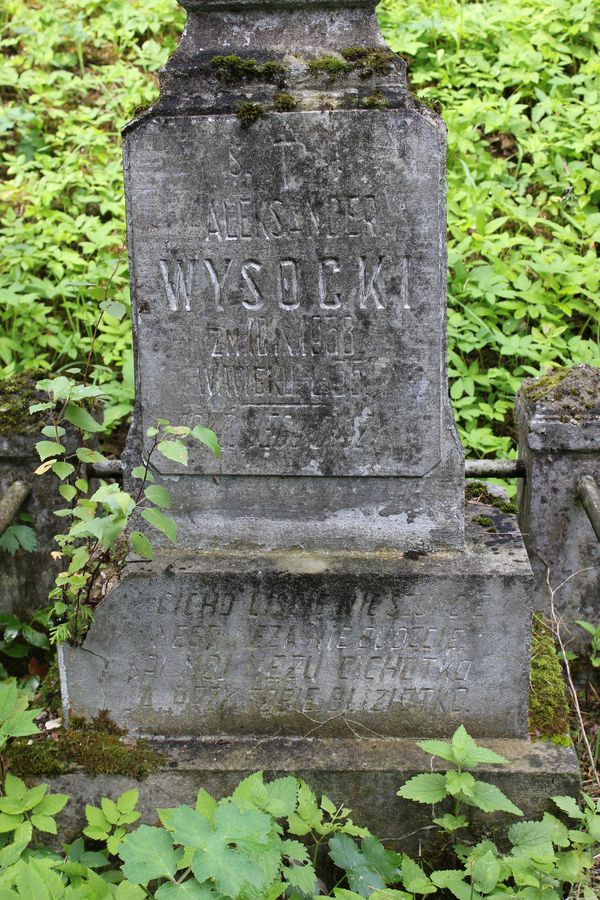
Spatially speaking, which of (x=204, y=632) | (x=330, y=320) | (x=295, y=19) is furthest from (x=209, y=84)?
(x=204, y=632)

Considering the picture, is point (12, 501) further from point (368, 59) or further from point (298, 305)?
point (368, 59)

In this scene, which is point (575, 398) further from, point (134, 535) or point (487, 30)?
point (487, 30)

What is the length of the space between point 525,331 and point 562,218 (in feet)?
3.10

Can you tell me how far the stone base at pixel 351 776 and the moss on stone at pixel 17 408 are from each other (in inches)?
57.2

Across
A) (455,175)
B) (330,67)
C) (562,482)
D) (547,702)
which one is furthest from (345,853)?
(455,175)

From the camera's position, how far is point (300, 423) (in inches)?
117

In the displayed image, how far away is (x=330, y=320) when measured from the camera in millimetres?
2877

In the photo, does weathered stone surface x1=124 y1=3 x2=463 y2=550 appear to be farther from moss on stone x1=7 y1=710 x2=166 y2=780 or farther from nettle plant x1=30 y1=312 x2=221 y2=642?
moss on stone x1=7 y1=710 x2=166 y2=780

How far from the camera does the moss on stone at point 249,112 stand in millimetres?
2713

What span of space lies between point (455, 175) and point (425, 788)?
4.15 metres

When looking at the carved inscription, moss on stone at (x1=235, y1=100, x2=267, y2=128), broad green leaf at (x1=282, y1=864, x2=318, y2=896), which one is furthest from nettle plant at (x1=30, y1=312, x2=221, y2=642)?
broad green leaf at (x1=282, y1=864, x2=318, y2=896)

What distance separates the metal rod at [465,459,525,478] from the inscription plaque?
1027 millimetres

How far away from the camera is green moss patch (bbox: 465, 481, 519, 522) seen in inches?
136

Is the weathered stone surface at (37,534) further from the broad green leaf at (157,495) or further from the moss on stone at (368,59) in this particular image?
the moss on stone at (368,59)
